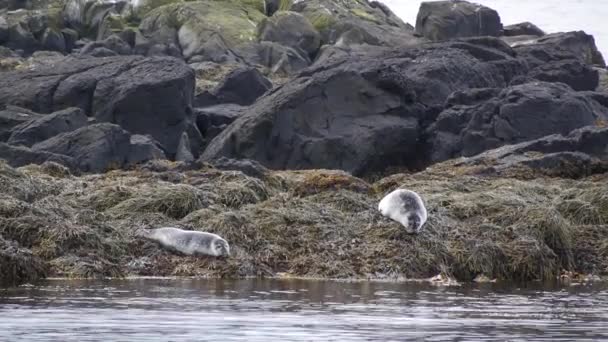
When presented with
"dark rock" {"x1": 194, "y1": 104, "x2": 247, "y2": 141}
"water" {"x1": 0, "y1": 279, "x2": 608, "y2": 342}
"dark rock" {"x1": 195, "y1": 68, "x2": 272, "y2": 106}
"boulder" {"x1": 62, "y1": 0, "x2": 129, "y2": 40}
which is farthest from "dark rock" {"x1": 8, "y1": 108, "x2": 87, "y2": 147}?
"boulder" {"x1": 62, "y1": 0, "x2": 129, "y2": 40}

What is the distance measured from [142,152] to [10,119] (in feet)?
13.2

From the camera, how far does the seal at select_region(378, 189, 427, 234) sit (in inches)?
636

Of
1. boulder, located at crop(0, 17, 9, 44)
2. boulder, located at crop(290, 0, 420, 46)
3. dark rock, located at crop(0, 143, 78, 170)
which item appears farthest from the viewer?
boulder, located at crop(0, 17, 9, 44)

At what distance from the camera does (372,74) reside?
2831cm

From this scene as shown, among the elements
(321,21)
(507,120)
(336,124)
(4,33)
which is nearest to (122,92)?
(336,124)

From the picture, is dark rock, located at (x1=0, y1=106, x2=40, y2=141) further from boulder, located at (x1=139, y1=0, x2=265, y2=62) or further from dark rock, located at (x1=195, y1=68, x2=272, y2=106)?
boulder, located at (x1=139, y1=0, x2=265, y2=62)

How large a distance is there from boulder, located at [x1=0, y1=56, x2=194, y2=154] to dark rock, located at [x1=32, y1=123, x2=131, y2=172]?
4746mm

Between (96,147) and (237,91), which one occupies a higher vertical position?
(237,91)

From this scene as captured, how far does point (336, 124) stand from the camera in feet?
87.8

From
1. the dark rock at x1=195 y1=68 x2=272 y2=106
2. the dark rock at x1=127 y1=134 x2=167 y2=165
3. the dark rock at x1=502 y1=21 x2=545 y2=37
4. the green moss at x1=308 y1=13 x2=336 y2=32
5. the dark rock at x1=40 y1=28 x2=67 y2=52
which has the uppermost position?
the green moss at x1=308 y1=13 x2=336 y2=32

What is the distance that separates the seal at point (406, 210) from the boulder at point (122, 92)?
43.3 feet

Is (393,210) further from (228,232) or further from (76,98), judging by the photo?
(76,98)

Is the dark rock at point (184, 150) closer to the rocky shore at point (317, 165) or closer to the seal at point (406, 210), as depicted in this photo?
the rocky shore at point (317, 165)

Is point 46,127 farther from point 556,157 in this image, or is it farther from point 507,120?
point 556,157
